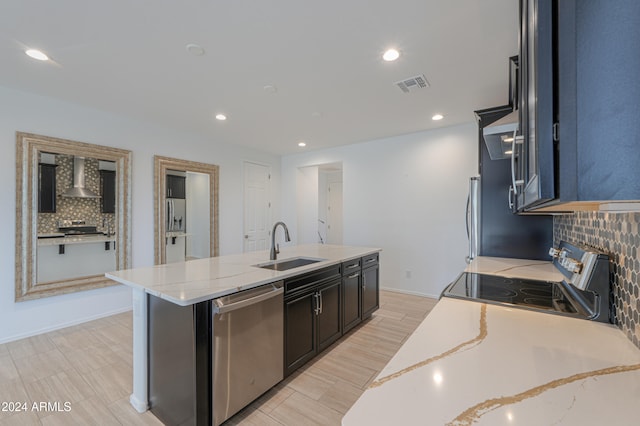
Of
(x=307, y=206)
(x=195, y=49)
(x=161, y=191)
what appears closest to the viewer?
(x=195, y=49)

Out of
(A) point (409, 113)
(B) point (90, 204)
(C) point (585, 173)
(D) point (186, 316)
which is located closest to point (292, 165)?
(A) point (409, 113)

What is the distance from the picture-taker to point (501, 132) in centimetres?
117

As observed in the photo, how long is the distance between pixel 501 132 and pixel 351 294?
7.22ft

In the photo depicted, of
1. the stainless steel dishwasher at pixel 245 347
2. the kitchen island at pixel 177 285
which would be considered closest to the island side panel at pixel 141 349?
the kitchen island at pixel 177 285

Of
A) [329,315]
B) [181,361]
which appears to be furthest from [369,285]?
[181,361]

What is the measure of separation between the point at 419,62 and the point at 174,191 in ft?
12.6

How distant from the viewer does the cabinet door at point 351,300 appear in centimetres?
282

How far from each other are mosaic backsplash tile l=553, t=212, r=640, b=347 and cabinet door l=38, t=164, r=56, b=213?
15.5ft

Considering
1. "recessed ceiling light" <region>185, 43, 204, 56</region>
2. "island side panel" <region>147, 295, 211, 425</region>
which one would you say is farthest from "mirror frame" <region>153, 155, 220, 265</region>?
"island side panel" <region>147, 295, 211, 425</region>

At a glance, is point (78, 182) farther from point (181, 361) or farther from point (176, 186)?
point (181, 361)

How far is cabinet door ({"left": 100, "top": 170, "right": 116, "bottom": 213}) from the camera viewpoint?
353 centimetres

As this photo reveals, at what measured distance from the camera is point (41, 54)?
2.25 metres

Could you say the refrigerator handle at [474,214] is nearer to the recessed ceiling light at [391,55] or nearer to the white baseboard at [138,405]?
the recessed ceiling light at [391,55]

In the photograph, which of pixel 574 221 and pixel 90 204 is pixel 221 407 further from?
pixel 90 204
